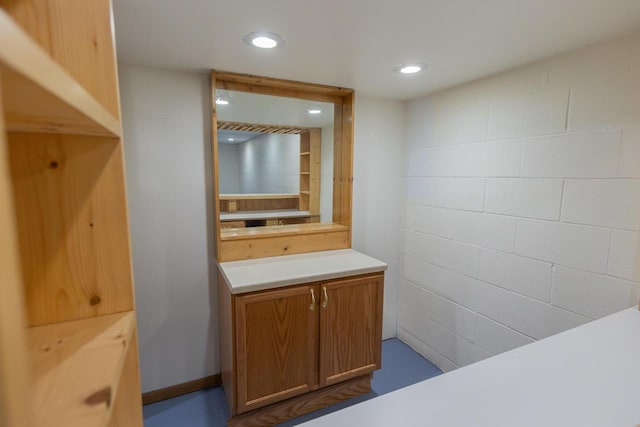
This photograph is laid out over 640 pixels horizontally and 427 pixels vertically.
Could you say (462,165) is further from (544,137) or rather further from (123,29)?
(123,29)

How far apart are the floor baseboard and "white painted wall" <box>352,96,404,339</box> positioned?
1.45 m

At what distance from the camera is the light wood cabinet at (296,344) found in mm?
1840

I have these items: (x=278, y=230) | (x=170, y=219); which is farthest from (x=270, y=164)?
(x=170, y=219)

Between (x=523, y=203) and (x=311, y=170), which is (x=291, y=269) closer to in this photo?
(x=311, y=170)

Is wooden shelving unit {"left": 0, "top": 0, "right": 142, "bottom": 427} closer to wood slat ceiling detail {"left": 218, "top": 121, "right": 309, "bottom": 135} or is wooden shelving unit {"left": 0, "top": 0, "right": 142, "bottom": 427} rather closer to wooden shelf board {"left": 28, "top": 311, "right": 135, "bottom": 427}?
wooden shelf board {"left": 28, "top": 311, "right": 135, "bottom": 427}

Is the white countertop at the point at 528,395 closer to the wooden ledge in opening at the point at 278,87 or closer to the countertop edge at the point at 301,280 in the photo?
the countertop edge at the point at 301,280

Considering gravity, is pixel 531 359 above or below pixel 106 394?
below

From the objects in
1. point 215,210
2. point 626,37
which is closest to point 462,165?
point 626,37

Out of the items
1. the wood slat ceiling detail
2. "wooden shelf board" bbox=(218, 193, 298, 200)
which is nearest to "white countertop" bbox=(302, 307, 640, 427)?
"wooden shelf board" bbox=(218, 193, 298, 200)

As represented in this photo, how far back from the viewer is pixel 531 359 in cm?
104

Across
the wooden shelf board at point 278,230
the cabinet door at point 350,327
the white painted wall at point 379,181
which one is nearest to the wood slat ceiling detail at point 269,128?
the white painted wall at point 379,181

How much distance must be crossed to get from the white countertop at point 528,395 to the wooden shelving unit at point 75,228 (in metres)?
0.48

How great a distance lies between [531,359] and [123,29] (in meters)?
2.04

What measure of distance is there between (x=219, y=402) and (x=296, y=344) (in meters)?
0.73
